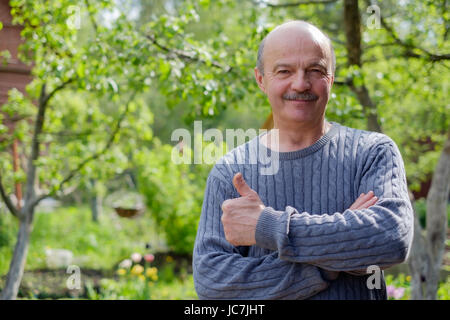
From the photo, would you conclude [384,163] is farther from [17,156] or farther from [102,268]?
[102,268]

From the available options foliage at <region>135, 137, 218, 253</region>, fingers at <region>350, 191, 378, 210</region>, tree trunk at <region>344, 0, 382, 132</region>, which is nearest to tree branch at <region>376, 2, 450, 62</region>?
tree trunk at <region>344, 0, 382, 132</region>

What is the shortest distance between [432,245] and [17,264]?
3.60m

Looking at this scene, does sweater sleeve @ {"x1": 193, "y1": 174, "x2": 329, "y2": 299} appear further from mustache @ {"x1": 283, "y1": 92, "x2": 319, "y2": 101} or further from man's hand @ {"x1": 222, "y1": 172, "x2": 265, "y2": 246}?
mustache @ {"x1": 283, "y1": 92, "x2": 319, "y2": 101}

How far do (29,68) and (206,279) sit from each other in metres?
3.79

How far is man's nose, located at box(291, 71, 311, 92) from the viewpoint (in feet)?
4.78

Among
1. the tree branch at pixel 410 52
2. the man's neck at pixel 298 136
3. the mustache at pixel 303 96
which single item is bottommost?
the man's neck at pixel 298 136

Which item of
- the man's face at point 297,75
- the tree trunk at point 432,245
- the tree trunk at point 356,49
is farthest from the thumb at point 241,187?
the tree trunk at point 432,245

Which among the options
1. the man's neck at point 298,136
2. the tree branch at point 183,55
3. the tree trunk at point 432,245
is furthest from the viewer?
the tree trunk at point 432,245

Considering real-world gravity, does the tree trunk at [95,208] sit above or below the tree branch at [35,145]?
below

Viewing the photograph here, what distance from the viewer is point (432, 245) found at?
3.98 metres

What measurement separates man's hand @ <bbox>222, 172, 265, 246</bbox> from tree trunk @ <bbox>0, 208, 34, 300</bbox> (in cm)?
352

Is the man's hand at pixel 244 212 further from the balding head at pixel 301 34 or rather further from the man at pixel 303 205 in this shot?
the balding head at pixel 301 34

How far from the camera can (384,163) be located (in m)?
1.47

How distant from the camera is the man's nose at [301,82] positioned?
146 centimetres
